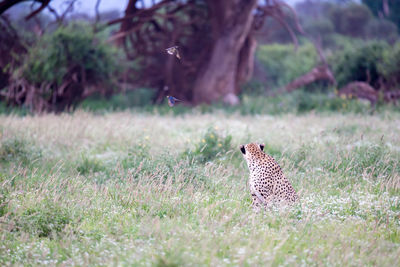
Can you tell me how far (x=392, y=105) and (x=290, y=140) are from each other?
316 inches

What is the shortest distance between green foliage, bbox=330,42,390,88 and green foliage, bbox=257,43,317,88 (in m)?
4.62

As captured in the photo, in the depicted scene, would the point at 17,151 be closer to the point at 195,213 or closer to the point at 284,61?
the point at 195,213

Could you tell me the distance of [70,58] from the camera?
17.2 m

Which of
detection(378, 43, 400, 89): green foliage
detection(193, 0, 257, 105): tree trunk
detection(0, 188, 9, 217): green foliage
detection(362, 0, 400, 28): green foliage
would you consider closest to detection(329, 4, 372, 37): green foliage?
detection(362, 0, 400, 28): green foliage

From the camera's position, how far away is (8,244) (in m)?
4.96

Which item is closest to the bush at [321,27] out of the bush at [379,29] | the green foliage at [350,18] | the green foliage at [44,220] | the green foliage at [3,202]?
the green foliage at [350,18]

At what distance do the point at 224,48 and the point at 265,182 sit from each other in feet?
50.9

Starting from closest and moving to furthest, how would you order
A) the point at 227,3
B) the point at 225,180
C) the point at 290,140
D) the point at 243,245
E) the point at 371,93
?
1. the point at 243,245
2. the point at 225,180
3. the point at 290,140
4. the point at 371,93
5. the point at 227,3

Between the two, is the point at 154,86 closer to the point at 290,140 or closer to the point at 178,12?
the point at 178,12

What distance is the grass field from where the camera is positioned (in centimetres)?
459

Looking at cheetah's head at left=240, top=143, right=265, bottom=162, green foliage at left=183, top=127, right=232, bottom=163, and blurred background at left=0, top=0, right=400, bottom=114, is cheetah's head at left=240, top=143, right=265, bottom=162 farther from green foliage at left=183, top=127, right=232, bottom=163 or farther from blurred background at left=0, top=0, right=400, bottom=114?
blurred background at left=0, top=0, right=400, bottom=114

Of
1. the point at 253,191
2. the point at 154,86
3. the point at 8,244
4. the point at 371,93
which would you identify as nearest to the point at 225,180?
the point at 253,191

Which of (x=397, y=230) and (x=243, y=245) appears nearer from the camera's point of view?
(x=243, y=245)

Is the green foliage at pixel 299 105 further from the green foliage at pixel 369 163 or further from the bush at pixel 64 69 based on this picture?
the green foliage at pixel 369 163
